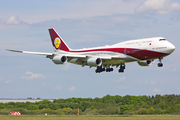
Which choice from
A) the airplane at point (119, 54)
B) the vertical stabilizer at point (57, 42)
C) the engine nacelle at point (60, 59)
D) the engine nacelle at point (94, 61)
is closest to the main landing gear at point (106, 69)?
the airplane at point (119, 54)

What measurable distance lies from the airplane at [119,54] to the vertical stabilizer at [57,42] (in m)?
1.67

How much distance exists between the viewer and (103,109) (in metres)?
93.0

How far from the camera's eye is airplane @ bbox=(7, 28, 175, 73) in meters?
62.1

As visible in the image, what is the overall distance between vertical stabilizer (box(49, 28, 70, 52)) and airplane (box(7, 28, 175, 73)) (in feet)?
5.48

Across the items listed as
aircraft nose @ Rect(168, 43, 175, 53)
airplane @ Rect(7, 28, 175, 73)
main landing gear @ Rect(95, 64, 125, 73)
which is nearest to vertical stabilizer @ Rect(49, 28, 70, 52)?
airplane @ Rect(7, 28, 175, 73)

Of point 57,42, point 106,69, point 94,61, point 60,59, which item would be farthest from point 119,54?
point 57,42

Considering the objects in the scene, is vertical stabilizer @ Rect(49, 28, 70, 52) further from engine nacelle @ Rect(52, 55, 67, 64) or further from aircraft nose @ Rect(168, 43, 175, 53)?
aircraft nose @ Rect(168, 43, 175, 53)

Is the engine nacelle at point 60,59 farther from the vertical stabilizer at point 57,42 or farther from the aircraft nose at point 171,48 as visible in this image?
the aircraft nose at point 171,48

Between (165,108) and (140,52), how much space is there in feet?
140

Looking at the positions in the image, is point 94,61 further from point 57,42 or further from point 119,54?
point 57,42

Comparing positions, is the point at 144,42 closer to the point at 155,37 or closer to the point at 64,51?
the point at 155,37

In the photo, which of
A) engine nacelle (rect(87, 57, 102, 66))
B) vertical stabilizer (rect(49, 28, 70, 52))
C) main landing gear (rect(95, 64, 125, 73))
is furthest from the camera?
vertical stabilizer (rect(49, 28, 70, 52))

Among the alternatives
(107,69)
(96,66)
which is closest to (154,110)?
(107,69)

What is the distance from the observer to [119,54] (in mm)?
66625
